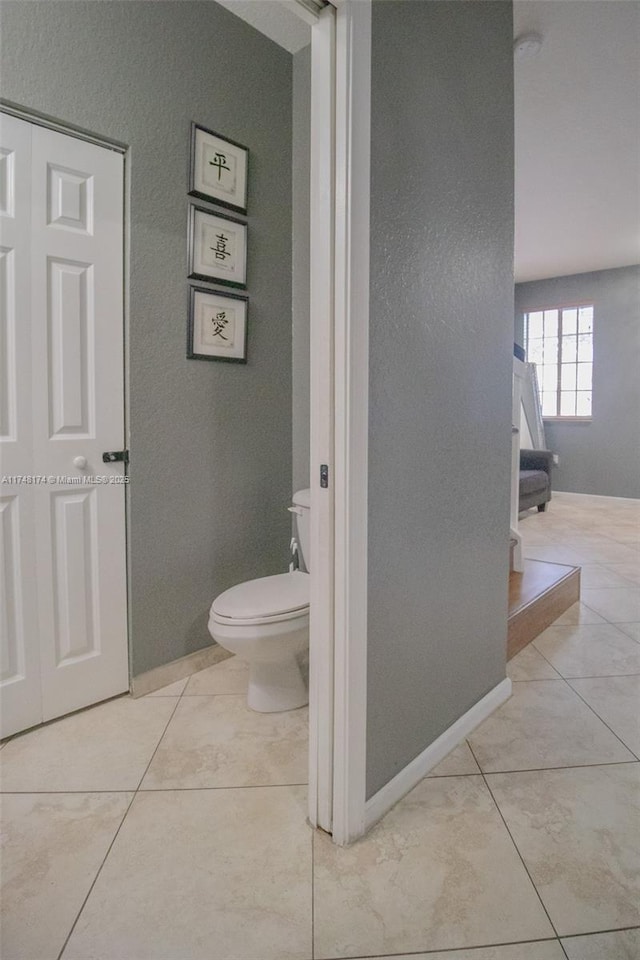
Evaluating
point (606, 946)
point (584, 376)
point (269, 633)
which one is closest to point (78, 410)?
point (269, 633)

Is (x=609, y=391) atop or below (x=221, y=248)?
below

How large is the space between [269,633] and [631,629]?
1.95m

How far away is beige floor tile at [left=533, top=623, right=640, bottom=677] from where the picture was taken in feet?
7.07

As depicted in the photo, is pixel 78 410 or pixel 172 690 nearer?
pixel 78 410

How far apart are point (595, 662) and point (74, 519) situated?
220 cm

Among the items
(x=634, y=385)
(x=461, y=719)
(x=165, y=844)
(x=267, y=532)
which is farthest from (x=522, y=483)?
(x=165, y=844)

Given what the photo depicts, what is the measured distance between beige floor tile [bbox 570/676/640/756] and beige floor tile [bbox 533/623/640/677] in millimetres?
65

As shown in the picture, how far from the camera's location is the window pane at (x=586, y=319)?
627 centimetres

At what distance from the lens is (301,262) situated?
93.6 inches

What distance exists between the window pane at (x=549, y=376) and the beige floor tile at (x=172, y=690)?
6175 millimetres

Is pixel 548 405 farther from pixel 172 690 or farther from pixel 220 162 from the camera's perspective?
pixel 172 690

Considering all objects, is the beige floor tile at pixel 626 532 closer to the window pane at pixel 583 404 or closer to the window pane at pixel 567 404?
the window pane at pixel 583 404

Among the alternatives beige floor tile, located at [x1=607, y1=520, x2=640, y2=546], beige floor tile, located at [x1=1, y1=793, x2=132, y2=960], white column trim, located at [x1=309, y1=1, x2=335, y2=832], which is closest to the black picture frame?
white column trim, located at [x1=309, y1=1, x2=335, y2=832]

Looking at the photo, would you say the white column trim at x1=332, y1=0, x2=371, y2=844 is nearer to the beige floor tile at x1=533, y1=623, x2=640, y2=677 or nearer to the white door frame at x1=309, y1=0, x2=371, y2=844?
the white door frame at x1=309, y1=0, x2=371, y2=844
